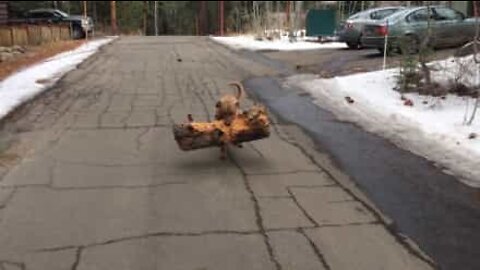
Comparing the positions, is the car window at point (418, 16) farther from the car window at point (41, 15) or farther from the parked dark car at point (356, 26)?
the car window at point (41, 15)

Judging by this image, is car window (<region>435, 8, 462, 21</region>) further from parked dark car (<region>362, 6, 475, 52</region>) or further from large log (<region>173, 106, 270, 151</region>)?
large log (<region>173, 106, 270, 151</region>)

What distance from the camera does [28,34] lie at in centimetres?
2709

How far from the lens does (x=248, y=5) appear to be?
→ 174 feet

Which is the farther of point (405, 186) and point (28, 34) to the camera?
point (28, 34)

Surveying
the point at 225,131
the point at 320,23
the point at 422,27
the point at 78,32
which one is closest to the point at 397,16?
the point at 422,27

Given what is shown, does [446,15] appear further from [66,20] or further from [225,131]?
[66,20]

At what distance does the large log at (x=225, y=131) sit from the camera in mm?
7828

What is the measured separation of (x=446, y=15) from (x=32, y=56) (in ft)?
43.8

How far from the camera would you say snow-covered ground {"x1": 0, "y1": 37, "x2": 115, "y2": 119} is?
1295cm

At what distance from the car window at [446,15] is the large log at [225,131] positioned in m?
16.2

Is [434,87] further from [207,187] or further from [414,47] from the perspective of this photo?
[207,187]

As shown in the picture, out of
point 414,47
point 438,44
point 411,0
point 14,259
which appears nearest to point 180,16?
point 411,0

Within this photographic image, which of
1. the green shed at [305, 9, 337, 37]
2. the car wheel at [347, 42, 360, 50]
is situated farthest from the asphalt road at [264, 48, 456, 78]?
the green shed at [305, 9, 337, 37]

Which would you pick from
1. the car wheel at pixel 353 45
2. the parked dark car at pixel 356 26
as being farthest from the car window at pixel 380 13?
the car wheel at pixel 353 45
